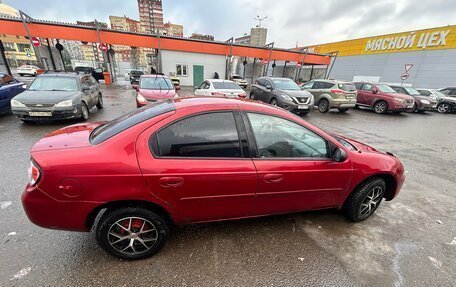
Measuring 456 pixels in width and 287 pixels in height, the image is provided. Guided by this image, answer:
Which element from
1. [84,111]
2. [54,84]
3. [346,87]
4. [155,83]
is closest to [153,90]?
[155,83]

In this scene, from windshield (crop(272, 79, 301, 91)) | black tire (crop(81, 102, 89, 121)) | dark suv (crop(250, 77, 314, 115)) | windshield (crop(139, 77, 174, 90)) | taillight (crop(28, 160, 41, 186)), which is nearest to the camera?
taillight (crop(28, 160, 41, 186))

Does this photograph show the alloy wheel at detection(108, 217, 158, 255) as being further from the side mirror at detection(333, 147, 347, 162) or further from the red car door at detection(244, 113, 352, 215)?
the side mirror at detection(333, 147, 347, 162)

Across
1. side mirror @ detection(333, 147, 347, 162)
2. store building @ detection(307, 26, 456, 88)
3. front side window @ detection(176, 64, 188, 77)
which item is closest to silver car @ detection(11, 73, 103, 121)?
side mirror @ detection(333, 147, 347, 162)

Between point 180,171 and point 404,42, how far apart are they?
105ft

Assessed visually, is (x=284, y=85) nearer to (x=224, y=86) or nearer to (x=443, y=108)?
(x=224, y=86)

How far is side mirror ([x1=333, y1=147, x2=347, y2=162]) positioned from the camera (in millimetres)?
2381

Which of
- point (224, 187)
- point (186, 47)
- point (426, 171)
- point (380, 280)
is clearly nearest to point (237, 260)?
point (224, 187)

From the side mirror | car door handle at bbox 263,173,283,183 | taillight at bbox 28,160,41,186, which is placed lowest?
car door handle at bbox 263,173,283,183

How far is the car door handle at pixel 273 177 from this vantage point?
218 cm

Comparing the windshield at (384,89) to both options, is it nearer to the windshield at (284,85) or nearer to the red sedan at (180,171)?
the windshield at (284,85)

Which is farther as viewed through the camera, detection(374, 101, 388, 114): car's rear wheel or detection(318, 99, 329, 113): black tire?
detection(374, 101, 388, 114): car's rear wheel

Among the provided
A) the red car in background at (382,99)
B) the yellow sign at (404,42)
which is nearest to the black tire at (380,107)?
the red car in background at (382,99)

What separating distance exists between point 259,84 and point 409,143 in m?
7.26

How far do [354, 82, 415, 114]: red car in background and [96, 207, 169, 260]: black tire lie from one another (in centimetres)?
1448
